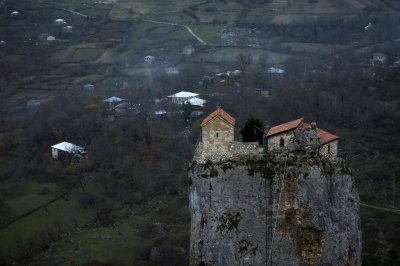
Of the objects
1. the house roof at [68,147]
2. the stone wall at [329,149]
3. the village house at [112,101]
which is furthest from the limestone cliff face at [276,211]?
the village house at [112,101]

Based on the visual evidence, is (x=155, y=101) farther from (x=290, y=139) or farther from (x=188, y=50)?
(x=290, y=139)

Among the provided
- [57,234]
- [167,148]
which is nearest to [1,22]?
[167,148]

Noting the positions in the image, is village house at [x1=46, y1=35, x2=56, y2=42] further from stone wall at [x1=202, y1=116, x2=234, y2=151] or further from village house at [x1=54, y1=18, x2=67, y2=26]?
stone wall at [x1=202, y1=116, x2=234, y2=151]

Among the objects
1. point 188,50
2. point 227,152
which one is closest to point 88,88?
point 188,50

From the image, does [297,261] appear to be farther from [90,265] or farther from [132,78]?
[132,78]

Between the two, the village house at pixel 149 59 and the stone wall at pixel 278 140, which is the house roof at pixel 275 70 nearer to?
the village house at pixel 149 59

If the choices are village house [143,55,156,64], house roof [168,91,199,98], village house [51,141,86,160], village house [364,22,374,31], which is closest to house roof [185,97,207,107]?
house roof [168,91,199,98]

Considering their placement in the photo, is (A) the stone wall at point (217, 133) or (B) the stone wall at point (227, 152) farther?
(A) the stone wall at point (217, 133)
